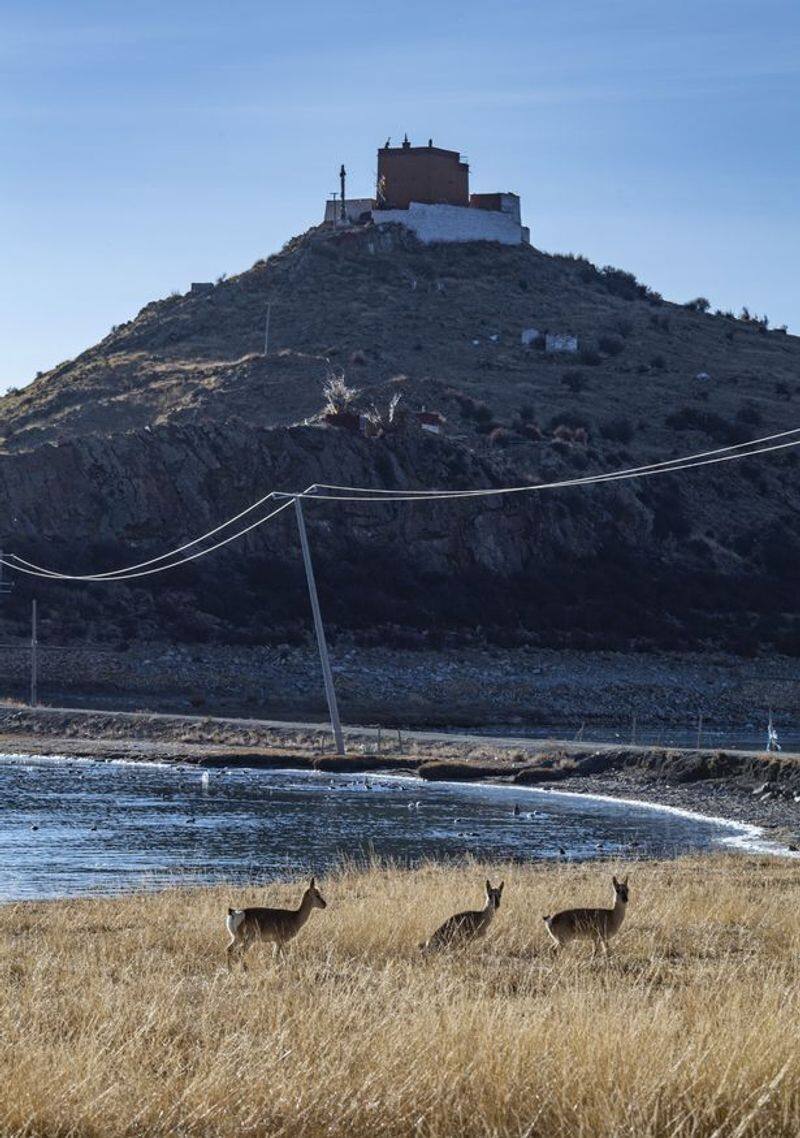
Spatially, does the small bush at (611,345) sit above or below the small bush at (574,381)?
above

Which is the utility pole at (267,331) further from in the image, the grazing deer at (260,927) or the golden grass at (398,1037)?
the golden grass at (398,1037)

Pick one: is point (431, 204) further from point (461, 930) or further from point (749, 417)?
point (461, 930)

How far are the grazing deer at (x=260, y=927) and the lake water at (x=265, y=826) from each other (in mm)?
10274

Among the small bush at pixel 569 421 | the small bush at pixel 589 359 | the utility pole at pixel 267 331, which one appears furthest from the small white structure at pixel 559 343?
the utility pole at pixel 267 331

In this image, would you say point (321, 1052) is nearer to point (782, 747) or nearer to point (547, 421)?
point (782, 747)

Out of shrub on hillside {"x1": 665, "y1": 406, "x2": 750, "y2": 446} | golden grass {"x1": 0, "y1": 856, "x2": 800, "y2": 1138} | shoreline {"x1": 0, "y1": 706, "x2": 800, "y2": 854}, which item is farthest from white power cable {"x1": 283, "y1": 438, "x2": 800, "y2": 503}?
golden grass {"x1": 0, "y1": 856, "x2": 800, "y2": 1138}

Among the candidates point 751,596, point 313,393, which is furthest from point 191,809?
point 313,393

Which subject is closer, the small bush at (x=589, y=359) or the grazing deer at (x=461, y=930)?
the grazing deer at (x=461, y=930)

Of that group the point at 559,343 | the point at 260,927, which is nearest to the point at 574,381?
the point at 559,343

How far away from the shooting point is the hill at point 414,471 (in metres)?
82.7

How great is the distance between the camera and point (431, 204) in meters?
131

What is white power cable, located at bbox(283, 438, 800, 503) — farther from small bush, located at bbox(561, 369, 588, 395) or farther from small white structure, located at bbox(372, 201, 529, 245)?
small white structure, located at bbox(372, 201, 529, 245)

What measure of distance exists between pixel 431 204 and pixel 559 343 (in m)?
16.6

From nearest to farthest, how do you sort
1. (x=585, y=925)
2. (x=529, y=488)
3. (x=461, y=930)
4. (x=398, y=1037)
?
(x=398, y=1037), (x=461, y=930), (x=585, y=925), (x=529, y=488)
